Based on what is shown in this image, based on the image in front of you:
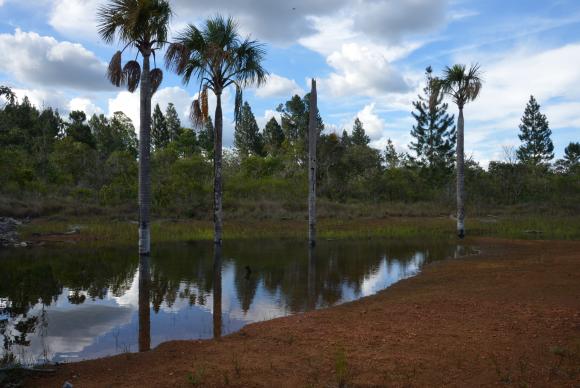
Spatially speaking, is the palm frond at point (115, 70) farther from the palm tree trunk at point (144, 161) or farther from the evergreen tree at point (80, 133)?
the evergreen tree at point (80, 133)

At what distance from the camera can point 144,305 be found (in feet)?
34.1

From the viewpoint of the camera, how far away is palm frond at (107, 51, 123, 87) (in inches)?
655

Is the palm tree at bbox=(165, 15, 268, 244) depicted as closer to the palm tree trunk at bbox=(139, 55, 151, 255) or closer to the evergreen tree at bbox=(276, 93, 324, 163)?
the palm tree trunk at bbox=(139, 55, 151, 255)

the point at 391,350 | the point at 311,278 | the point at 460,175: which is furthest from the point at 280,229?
the point at 391,350

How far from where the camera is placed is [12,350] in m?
7.31

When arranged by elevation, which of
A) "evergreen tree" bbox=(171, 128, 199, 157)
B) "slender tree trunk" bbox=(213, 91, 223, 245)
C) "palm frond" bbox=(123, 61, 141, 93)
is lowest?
"slender tree trunk" bbox=(213, 91, 223, 245)

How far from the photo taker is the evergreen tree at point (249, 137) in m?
67.7

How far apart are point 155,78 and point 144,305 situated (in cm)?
1026

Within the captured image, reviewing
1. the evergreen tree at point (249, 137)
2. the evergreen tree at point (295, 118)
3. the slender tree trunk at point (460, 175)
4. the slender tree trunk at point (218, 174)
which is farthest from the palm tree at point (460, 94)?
the evergreen tree at point (249, 137)

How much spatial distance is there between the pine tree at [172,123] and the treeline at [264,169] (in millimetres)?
351

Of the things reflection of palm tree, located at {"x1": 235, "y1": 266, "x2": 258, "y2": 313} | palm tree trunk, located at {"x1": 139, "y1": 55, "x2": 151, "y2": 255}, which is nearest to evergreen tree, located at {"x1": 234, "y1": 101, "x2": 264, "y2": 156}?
palm tree trunk, located at {"x1": 139, "y1": 55, "x2": 151, "y2": 255}

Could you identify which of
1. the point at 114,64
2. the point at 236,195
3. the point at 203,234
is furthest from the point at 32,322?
the point at 236,195

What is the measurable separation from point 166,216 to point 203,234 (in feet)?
25.7

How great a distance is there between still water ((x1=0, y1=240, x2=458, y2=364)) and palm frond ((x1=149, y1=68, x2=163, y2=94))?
6.17 m
